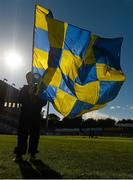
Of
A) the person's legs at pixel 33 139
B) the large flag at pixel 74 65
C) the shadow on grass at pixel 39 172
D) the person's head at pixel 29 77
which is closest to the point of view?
the shadow on grass at pixel 39 172

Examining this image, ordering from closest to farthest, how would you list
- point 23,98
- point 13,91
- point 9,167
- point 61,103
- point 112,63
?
point 9,167 < point 23,98 < point 61,103 < point 112,63 < point 13,91

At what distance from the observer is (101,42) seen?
11195 millimetres

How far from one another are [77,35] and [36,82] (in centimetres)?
262

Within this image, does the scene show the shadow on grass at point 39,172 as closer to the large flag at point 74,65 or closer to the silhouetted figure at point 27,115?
the silhouetted figure at point 27,115

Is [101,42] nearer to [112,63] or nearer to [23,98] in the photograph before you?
[112,63]

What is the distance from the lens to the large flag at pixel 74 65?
33.4 ft

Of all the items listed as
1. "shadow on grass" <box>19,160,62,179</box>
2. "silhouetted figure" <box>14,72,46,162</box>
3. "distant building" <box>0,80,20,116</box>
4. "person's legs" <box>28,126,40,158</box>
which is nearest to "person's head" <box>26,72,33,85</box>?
"silhouetted figure" <box>14,72,46,162</box>

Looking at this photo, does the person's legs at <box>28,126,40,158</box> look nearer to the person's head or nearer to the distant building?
the person's head

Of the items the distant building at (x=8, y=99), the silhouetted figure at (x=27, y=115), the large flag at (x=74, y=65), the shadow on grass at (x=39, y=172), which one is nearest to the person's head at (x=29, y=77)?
the silhouetted figure at (x=27, y=115)

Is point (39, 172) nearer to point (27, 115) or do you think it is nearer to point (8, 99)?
point (27, 115)

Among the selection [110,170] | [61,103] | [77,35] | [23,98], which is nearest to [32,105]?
[23,98]

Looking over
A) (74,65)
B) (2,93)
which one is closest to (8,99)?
(2,93)

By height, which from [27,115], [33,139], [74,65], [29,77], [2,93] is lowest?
[33,139]

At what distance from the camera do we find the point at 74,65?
10.8m
